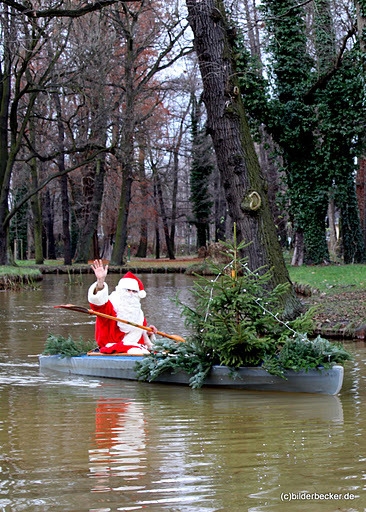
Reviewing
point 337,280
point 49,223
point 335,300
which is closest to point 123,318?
point 335,300

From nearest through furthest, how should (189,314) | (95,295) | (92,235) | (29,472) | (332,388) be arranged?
→ (29,472) < (332,388) < (189,314) < (95,295) < (92,235)

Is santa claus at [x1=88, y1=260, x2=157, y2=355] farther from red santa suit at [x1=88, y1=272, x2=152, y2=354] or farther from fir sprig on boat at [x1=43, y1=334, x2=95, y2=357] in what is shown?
fir sprig on boat at [x1=43, y1=334, x2=95, y2=357]

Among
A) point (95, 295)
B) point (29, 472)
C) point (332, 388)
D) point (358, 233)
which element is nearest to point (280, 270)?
point (95, 295)

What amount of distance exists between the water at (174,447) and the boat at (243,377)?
0.14 metres

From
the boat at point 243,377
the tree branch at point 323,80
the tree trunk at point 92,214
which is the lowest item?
the boat at point 243,377

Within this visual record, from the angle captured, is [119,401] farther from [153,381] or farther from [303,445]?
[303,445]

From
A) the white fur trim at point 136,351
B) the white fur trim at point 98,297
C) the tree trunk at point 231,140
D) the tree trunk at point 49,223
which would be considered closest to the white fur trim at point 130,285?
the white fur trim at point 98,297

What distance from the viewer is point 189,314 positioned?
324 inches

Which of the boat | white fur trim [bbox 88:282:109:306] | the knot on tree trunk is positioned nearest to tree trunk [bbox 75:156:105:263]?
the knot on tree trunk

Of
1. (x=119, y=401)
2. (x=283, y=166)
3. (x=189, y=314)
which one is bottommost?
(x=119, y=401)

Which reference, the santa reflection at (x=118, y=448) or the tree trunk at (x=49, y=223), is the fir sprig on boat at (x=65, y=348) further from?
the tree trunk at (x=49, y=223)

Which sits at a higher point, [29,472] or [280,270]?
[280,270]

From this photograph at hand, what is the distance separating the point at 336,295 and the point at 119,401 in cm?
813

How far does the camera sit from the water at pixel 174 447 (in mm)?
4129
